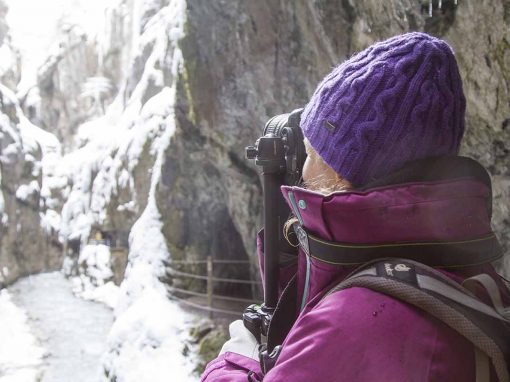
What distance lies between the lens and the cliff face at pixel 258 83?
9.84 feet

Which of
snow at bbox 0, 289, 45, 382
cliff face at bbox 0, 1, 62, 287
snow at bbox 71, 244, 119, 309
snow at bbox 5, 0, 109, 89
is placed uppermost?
snow at bbox 5, 0, 109, 89

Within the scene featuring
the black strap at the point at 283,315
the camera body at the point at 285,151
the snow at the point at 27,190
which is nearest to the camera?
the black strap at the point at 283,315

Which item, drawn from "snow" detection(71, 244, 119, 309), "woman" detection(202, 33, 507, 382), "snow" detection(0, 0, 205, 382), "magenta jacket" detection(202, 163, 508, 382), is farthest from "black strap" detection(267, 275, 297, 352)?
"snow" detection(71, 244, 119, 309)

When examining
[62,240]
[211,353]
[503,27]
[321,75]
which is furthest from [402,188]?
[62,240]

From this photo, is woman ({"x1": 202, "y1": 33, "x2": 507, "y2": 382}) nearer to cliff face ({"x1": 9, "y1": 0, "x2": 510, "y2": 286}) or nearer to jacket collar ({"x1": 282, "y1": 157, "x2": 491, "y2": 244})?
jacket collar ({"x1": 282, "y1": 157, "x2": 491, "y2": 244})

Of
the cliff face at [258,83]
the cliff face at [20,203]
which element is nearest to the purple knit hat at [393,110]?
the cliff face at [258,83]

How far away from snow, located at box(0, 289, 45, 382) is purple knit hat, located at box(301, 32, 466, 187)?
1119 cm

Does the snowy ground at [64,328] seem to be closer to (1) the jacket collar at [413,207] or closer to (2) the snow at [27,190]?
(2) the snow at [27,190]

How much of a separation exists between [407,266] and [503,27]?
2.56m

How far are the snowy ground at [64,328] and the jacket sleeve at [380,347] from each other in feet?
25.3

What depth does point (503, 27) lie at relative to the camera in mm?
2691

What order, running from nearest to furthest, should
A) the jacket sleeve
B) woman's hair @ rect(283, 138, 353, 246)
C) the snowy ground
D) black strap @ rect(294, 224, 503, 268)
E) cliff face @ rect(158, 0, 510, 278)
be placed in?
the jacket sleeve, black strap @ rect(294, 224, 503, 268), woman's hair @ rect(283, 138, 353, 246), cliff face @ rect(158, 0, 510, 278), the snowy ground

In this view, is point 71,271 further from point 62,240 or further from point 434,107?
point 434,107

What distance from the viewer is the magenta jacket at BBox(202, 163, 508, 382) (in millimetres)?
686
